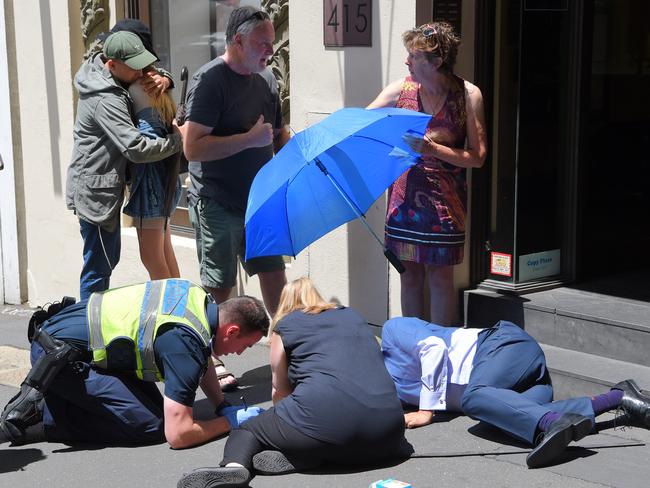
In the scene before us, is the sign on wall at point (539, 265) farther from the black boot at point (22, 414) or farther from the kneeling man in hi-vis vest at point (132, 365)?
the black boot at point (22, 414)

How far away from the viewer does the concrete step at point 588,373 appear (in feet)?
17.9

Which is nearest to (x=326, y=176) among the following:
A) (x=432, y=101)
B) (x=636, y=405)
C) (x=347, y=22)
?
(x=432, y=101)

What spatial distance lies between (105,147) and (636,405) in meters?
3.18

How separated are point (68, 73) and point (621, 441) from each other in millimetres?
5321

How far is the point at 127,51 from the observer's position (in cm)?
617

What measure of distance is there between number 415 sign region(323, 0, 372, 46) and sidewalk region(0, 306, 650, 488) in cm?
235

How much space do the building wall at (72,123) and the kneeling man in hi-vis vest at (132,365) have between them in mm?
1681

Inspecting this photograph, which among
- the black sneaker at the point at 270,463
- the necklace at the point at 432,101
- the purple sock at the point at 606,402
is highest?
the necklace at the point at 432,101

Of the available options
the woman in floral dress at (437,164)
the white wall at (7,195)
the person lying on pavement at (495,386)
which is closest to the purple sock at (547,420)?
the person lying on pavement at (495,386)

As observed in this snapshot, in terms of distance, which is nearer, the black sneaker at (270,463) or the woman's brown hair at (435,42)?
the black sneaker at (270,463)

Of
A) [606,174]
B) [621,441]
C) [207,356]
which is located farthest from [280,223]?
[606,174]

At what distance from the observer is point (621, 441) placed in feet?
16.5

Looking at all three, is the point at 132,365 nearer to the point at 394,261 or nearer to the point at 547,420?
the point at 394,261

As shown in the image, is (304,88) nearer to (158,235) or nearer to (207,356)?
(158,235)
